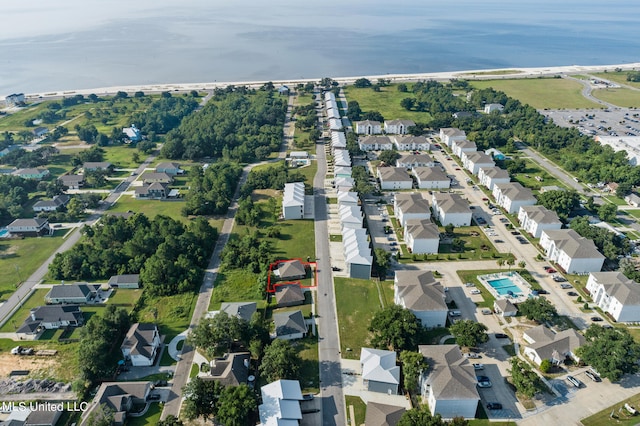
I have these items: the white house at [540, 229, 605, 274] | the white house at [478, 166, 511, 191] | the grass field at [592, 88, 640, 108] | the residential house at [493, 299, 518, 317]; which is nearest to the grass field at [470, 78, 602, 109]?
the grass field at [592, 88, 640, 108]

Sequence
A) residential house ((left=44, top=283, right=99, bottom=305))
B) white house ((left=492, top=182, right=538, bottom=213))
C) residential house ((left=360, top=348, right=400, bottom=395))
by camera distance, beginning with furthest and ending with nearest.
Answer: white house ((left=492, top=182, right=538, bottom=213))
residential house ((left=44, top=283, right=99, bottom=305))
residential house ((left=360, top=348, right=400, bottom=395))

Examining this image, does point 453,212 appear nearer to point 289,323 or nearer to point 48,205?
point 289,323

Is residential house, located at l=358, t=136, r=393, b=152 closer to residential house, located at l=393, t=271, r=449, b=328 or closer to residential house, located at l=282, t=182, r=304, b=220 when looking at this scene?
residential house, located at l=282, t=182, r=304, b=220

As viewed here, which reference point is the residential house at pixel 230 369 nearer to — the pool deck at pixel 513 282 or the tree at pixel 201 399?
the tree at pixel 201 399

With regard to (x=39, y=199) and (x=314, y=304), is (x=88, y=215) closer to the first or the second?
(x=39, y=199)

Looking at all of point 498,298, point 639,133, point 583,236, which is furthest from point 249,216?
point 639,133

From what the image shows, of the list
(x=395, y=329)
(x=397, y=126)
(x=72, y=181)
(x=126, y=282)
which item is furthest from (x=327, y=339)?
(x=397, y=126)
